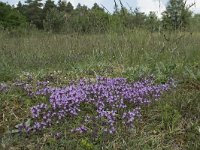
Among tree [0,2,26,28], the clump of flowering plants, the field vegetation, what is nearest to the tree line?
the field vegetation

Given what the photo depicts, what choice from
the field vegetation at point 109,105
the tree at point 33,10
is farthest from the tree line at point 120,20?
the tree at point 33,10

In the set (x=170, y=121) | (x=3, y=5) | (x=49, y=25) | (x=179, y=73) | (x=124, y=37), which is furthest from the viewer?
(x=3, y=5)

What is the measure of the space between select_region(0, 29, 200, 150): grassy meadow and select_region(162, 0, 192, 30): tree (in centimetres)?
32

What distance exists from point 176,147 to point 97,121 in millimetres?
745

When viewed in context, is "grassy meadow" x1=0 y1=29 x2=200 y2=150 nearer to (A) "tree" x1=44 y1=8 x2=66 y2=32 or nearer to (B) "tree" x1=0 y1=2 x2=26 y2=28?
(A) "tree" x1=44 y1=8 x2=66 y2=32

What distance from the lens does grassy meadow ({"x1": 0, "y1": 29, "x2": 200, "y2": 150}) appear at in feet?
11.0

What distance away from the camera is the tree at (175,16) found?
598 centimetres

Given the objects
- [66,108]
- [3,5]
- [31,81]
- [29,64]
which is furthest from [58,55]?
[3,5]

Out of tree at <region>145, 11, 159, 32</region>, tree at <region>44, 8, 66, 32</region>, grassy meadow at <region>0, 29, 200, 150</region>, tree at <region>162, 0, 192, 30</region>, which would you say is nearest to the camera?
grassy meadow at <region>0, 29, 200, 150</region>

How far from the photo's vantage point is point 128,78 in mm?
4723

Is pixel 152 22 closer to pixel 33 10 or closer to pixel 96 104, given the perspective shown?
pixel 96 104

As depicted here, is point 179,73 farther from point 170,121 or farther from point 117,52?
point 117,52

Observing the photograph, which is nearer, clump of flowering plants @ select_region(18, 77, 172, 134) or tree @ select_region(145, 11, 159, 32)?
clump of flowering plants @ select_region(18, 77, 172, 134)

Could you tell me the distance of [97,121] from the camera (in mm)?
3553
